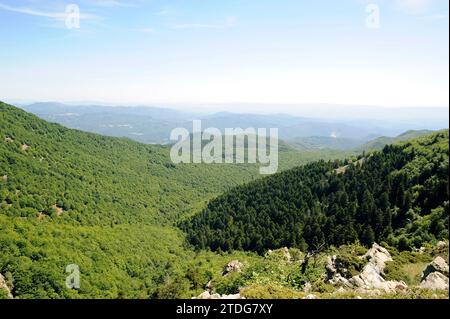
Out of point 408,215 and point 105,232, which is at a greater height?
point 408,215

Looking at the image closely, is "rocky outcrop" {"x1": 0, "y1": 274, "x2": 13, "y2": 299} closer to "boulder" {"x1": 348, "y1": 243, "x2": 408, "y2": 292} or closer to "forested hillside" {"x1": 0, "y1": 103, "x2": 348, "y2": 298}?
"forested hillside" {"x1": 0, "y1": 103, "x2": 348, "y2": 298}

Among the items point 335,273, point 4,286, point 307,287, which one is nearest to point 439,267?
point 307,287

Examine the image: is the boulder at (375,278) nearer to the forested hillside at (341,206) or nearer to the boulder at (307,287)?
the boulder at (307,287)

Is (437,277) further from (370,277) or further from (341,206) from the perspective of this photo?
(341,206)

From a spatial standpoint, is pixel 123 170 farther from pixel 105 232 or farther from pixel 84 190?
pixel 105 232

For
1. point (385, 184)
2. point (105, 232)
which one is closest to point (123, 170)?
point (105, 232)

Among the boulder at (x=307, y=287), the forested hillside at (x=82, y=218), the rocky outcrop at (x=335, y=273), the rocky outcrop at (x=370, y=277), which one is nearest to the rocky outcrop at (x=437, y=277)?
the rocky outcrop at (x=370, y=277)

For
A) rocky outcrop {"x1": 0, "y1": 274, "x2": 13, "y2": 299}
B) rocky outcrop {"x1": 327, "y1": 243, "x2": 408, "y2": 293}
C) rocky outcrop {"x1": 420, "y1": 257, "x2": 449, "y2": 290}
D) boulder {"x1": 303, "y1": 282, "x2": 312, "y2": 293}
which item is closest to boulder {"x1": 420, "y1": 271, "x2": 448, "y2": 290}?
rocky outcrop {"x1": 420, "y1": 257, "x2": 449, "y2": 290}
